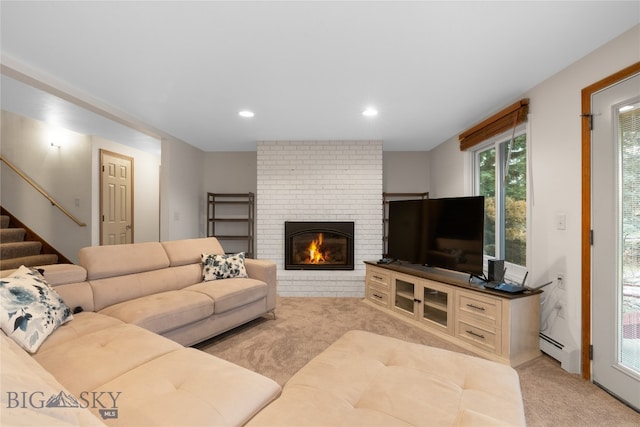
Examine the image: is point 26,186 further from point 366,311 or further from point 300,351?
point 366,311

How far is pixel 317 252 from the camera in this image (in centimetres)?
440

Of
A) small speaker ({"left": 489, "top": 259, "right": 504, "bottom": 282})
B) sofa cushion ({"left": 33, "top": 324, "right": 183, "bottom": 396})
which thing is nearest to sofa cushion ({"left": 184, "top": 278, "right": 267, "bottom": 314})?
sofa cushion ({"left": 33, "top": 324, "right": 183, "bottom": 396})

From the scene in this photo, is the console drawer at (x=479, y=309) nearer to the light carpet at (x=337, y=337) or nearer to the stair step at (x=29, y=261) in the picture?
the light carpet at (x=337, y=337)

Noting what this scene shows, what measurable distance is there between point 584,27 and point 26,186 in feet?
21.6

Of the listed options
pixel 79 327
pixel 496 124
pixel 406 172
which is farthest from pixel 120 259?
pixel 406 172

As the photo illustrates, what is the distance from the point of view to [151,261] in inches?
109

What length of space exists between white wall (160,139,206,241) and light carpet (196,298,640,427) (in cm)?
195

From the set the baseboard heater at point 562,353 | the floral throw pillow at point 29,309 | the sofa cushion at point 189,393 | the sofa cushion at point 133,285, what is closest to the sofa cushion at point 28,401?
the sofa cushion at point 189,393

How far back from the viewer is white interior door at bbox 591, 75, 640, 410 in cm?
173

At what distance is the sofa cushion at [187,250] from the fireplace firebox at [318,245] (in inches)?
47.7

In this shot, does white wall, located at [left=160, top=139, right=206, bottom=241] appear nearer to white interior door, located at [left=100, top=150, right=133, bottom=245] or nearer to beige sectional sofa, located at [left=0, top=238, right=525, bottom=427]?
white interior door, located at [left=100, top=150, right=133, bottom=245]

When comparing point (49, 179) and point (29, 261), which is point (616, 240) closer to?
point (29, 261)

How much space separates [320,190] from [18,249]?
421cm

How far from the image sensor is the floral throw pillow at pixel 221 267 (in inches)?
120
